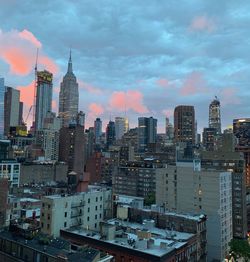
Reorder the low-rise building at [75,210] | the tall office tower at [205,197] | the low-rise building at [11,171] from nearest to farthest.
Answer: the low-rise building at [75,210] → the tall office tower at [205,197] → the low-rise building at [11,171]

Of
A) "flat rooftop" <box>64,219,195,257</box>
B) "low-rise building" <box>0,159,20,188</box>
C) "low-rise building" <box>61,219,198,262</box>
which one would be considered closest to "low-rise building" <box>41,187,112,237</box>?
"low-rise building" <box>61,219,198,262</box>

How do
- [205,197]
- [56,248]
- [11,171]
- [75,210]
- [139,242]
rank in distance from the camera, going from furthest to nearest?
[11,171]
[205,197]
[75,210]
[139,242]
[56,248]

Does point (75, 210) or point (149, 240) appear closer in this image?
point (149, 240)

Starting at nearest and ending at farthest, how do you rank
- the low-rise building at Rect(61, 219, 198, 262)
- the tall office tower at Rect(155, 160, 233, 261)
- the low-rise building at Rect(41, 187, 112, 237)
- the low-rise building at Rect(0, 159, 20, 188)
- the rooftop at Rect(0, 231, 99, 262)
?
1. the rooftop at Rect(0, 231, 99, 262)
2. the low-rise building at Rect(61, 219, 198, 262)
3. the low-rise building at Rect(41, 187, 112, 237)
4. the tall office tower at Rect(155, 160, 233, 261)
5. the low-rise building at Rect(0, 159, 20, 188)

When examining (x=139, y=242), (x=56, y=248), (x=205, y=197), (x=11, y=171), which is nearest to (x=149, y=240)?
(x=139, y=242)

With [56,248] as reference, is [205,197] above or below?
→ above

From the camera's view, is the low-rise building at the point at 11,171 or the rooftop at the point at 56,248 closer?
the rooftop at the point at 56,248

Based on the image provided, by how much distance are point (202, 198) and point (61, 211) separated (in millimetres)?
46665

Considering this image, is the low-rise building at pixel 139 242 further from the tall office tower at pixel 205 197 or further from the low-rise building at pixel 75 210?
the tall office tower at pixel 205 197

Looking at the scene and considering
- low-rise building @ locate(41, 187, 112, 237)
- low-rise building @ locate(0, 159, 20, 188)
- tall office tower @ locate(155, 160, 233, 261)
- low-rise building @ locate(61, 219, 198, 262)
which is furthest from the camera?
low-rise building @ locate(0, 159, 20, 188)

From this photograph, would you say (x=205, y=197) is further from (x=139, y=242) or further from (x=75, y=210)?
(x=139, y=242)

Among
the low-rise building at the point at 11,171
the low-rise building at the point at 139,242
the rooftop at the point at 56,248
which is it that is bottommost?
the low-rise building at the point at 139,242

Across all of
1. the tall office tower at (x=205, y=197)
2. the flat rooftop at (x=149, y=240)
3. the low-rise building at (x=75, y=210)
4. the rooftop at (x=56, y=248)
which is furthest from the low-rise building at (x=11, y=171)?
the rooftop at (x=56, y=248)

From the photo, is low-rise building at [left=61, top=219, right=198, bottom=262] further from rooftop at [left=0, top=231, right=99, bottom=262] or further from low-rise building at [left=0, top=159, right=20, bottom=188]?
low-rise building at [left=0, top=159, right=20, bottom=188]
